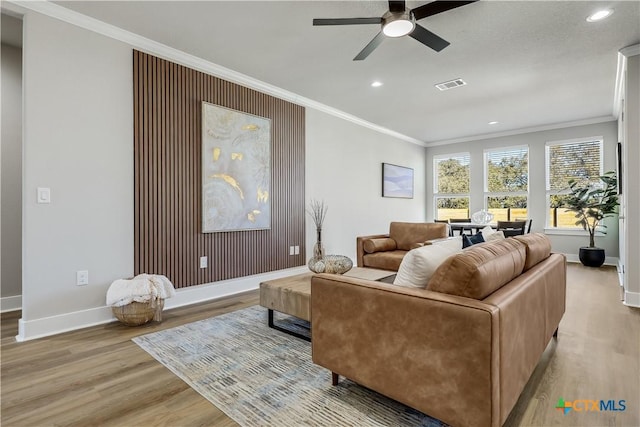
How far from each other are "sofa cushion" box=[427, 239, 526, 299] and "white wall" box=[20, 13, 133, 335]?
9.53ft

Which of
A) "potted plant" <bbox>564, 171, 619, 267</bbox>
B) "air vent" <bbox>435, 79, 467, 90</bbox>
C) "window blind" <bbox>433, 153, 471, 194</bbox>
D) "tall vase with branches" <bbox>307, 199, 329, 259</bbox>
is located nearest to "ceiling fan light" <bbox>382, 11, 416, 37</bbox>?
"air vent" <bbox>435, 79, 467, 90</bbox>

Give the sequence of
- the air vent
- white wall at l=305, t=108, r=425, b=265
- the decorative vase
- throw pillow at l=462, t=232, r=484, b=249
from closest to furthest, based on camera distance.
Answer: throw pillow at l=462, t=232, r=484, b=249
the air vent
the decorative vase
white wall at l=305, t=108, r=425, b=265

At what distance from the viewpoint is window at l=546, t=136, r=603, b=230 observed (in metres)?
6.00

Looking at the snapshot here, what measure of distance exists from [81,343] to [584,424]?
3258 millimetres

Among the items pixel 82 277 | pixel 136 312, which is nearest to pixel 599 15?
pixel 136 312

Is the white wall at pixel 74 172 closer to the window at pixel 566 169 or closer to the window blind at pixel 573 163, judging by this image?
the window at pixel 566 169

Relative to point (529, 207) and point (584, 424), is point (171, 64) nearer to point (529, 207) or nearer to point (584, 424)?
point (584, 424)

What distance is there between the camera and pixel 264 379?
1947 millimetres

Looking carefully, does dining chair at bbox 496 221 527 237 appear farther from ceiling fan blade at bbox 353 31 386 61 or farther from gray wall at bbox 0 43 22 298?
gray wall at bbox 0 43 22 298

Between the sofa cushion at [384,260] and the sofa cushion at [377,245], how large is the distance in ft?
0.20

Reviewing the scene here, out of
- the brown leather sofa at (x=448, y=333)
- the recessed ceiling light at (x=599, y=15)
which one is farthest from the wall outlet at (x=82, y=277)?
the recessed ceiling light at (x=599, y=15)

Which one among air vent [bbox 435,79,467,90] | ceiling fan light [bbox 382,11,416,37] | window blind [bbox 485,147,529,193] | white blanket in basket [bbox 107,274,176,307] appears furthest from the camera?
window blind [bbox 485,147,529,193]

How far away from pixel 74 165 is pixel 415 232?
3.92 m

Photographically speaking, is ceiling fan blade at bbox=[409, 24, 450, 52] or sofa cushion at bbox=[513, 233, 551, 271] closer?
sofa cushion at bbox=[513, 233, 551, 271]
